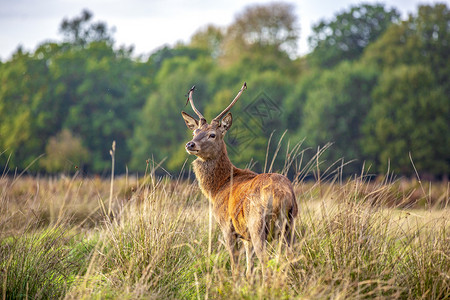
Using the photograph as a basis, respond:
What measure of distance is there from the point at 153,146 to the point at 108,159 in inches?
142

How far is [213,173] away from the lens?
5941 mm

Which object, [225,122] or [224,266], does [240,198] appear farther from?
[225,122]

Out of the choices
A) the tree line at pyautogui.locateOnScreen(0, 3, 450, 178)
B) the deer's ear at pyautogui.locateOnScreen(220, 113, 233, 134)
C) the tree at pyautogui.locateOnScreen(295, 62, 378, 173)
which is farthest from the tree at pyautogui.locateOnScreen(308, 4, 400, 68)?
the deer's ear at pyautogui.locateOnScreen(220, 113, 233, 134)

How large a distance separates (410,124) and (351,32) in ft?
30.5

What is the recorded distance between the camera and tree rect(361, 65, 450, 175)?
84.3ft

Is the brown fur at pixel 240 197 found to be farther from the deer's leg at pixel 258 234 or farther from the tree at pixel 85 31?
the tree at pixel 85 31

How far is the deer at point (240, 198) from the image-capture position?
15.0ft

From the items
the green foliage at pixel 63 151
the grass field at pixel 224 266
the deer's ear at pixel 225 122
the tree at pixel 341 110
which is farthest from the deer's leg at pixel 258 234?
the green foliage at pixel 63 151

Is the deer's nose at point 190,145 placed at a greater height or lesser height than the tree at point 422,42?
lesser

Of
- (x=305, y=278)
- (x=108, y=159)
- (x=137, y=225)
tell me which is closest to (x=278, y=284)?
(x=305, y=278)

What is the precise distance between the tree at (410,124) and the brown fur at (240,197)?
66.5 ft

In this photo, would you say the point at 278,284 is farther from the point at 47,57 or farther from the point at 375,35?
the point at 47,57

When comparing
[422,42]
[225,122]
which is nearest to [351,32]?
[422,42]

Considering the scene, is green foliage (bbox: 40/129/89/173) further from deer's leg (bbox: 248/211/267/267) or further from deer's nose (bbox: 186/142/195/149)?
deer's leg (bbox: 248/211/267/267)
